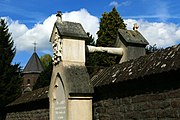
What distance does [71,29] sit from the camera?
7.81 meters

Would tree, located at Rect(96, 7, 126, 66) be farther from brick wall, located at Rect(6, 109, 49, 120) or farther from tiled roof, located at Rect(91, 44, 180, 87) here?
tiled roof, located at Rect(91, 44, 180, 87)

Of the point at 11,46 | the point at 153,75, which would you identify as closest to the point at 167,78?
the point at 153,75

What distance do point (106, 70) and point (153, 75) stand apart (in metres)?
2.50

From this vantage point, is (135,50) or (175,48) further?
(135,50)

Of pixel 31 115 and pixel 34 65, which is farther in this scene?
pixel 34 65

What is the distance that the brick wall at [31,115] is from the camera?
9.64m

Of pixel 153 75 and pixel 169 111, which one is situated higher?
pixel 153 75

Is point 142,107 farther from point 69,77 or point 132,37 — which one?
point 132,37

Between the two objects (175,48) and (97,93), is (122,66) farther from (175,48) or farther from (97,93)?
(175,48)

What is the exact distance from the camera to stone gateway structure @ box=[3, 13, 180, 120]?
17.5 ft

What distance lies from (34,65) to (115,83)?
56.7m

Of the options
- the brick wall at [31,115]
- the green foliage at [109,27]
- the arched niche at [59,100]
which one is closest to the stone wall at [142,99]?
the arched niche at [59,100]

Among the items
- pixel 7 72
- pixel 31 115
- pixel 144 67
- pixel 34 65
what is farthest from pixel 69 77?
pixel 34 65

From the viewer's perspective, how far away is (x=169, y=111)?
5184mm
